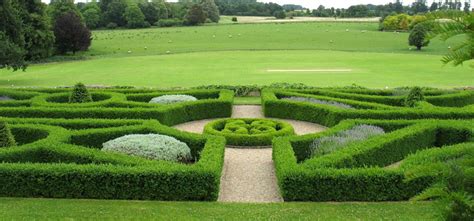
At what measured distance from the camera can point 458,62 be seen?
165 inches

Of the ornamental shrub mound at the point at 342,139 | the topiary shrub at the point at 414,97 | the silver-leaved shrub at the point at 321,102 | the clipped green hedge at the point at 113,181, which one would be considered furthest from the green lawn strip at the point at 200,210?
the topiary shrub at the point at 414,97

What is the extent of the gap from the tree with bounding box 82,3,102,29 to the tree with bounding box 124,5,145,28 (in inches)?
211

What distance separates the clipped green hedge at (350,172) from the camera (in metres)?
10.7

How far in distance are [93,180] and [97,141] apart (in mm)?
3629

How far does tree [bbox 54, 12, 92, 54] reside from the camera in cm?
5700

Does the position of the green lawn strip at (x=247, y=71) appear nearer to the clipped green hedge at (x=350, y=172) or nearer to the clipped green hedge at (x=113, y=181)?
the clipped green hedge at (x=350, y=172)

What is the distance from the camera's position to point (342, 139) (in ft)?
46.0

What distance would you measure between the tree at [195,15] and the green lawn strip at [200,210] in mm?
91976

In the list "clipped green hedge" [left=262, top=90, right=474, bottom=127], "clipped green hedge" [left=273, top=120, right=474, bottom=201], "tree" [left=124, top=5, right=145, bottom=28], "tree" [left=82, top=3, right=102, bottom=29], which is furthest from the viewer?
"tree" [left=124, top=5, right=145, bottom=28]

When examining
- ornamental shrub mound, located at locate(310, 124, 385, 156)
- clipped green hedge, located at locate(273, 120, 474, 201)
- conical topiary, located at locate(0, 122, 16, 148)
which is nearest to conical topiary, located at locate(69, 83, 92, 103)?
conical topiary, located at locate(0, 122, 16, 148)

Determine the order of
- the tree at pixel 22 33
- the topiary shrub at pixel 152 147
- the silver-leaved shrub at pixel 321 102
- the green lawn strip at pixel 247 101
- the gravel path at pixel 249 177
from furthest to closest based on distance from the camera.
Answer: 1. the tree at pixel 22 33
2. the green lawn strip at pixel 247 101
3. the silver-leaved shrub at pixel 321 102
4. the topiary shrub at pixel 152 147
5. the gravel path at pixel 249 177

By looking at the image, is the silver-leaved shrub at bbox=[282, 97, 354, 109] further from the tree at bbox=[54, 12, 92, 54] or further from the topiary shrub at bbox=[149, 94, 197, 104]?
the tree at bbox=[54, 12, 92, 54]

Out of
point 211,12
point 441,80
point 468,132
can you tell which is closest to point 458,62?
point 468,132

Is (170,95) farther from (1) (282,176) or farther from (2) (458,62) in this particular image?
(2) (458,62)
